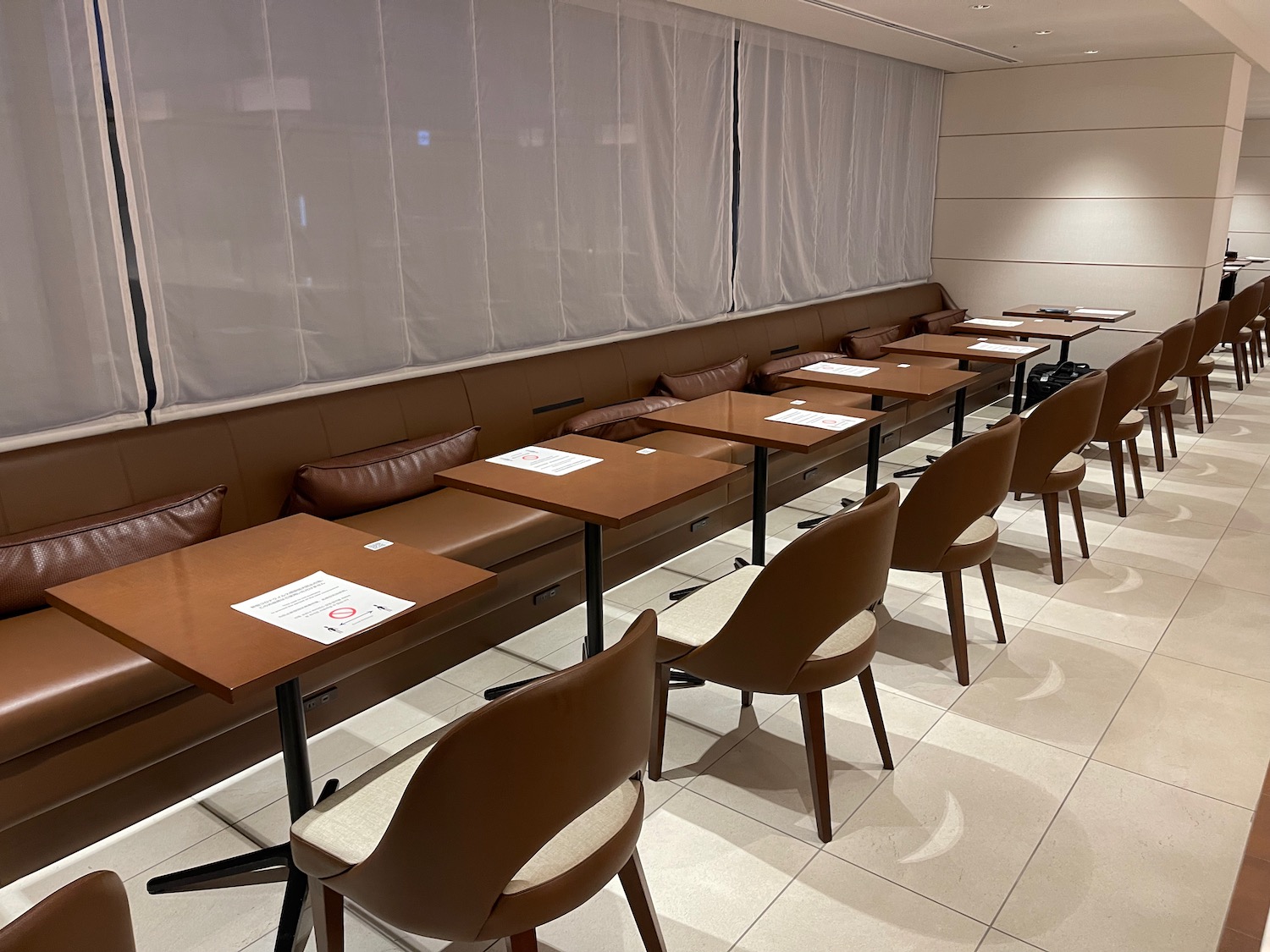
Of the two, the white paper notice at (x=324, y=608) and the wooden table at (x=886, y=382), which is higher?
the wooden table at (x=886, y=382)

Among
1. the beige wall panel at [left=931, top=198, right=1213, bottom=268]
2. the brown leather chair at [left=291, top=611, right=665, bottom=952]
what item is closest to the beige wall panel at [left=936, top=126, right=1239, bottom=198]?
the beige wall panel at [left=931, top=198, right=1213, bottom=268]

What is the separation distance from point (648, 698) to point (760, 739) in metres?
1.22

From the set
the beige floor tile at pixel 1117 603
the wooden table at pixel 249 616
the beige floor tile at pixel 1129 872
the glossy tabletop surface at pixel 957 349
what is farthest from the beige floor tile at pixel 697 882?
the glossy tabletop surface at pixel 957 349

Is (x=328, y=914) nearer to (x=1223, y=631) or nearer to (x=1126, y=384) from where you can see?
(x=1223, y=631)

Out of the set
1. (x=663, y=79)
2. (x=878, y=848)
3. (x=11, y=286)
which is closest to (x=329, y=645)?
(x=878, y=848)

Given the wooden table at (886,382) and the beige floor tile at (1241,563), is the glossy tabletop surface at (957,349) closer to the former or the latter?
the wooden table at (886,382)

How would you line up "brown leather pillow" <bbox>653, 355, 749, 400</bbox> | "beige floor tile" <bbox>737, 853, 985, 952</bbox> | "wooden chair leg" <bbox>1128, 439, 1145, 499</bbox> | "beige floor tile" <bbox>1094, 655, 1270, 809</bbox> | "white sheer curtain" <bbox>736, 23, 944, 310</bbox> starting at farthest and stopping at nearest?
"white sheer curtain" <bbox>736, 23, 944, 310</bbox> → "wooden chair leg" <bbox>1128, 439, 1145, 499</bbox> → "brown leather pillow" <bbox>653, 355, 749, 400</bbox> → "beige floor tile" <bbox>1094, 655, 1270, 809</bbox> → "beige floor tile" <bbox>737, 853, 985, 952</bbox>

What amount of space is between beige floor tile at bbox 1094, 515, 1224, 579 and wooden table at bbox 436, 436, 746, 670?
2240 mm

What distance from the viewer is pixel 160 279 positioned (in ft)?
9.52

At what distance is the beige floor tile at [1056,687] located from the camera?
2.73 m

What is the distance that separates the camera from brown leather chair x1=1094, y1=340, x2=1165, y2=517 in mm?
4258

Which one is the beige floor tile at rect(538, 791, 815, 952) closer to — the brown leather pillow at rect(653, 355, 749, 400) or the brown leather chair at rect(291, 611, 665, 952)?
the brown leather chair at rect(291, 611, 665, 952)

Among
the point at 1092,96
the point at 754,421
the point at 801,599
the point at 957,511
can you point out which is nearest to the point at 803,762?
the point at 801,599

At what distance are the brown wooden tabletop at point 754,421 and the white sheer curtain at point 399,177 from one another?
39.2 inches
